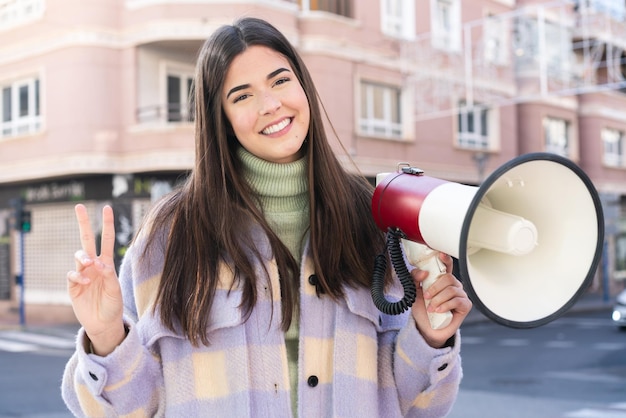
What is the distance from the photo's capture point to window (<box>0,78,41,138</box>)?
54.8 feet

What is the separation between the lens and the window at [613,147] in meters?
25.8

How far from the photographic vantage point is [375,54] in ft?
57.6

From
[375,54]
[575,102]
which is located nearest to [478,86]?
[375,54]

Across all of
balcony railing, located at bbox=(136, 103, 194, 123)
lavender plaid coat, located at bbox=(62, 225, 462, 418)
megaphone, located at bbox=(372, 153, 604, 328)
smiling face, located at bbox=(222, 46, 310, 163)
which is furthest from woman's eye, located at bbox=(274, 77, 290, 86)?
balcony railing, located at bbox=(136, 103, 194, 123)

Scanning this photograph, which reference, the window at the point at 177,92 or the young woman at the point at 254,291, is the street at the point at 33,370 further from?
the young woman at the point at 254,291

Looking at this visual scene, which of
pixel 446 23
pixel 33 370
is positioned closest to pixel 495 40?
pixel 446 23

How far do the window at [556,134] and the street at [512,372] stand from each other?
937 cm

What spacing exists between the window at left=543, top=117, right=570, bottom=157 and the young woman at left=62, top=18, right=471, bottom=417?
22.2 m

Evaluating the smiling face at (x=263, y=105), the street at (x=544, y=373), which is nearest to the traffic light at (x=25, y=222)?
the street at (x=544, y=373)

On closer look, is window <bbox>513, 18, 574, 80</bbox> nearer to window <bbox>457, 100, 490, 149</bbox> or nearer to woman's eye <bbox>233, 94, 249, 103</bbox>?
window <bbox>457, 100, 490, 149</bbox>

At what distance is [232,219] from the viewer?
6.19 feet

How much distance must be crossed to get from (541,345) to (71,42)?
11144 mm

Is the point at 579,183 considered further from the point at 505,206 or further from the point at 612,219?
the point at 612,219

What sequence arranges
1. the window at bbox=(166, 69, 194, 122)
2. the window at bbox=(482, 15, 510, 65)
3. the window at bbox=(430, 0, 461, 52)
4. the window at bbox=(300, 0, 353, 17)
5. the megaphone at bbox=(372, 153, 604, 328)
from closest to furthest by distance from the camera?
the megaphone at bbox=(372, 153, 604, 328) → the window at bbox=(166, 69, 194, 122) → the window at bbox=(300, 0, 353, 17) → the window at bbox=(430, 0, 461, 52) → the window at bbox=(482, 15, 510, 65)
